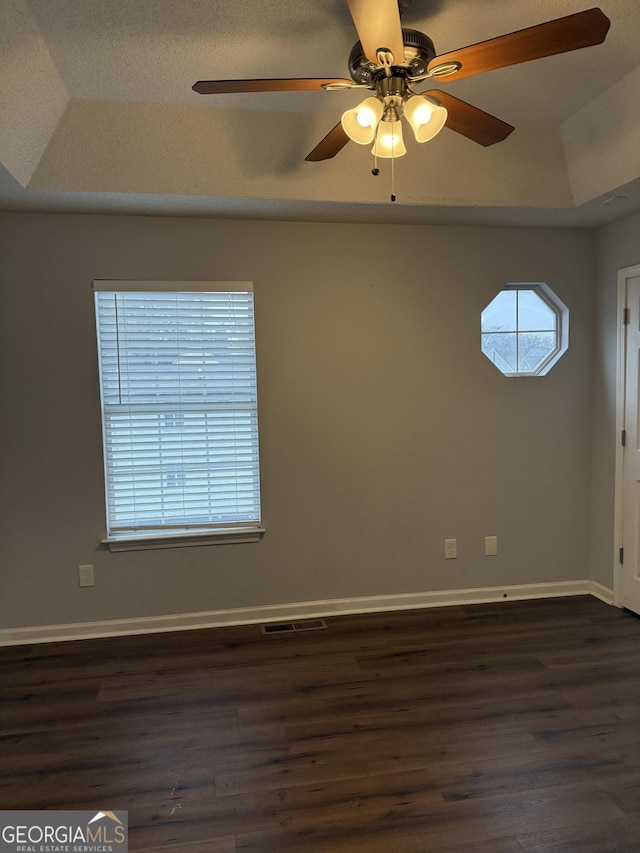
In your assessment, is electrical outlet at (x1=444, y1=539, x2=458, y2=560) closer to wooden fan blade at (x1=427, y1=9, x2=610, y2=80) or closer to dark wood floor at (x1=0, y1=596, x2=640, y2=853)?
dark wood floor at (x1=0, y1=596, x2=640, y2=853)

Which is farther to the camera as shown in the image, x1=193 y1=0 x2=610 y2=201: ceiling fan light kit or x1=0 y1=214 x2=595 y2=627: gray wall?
x1=0 y1=214 x2=595 y2=627: gray wall

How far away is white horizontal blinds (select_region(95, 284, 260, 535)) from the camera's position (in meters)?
3.30

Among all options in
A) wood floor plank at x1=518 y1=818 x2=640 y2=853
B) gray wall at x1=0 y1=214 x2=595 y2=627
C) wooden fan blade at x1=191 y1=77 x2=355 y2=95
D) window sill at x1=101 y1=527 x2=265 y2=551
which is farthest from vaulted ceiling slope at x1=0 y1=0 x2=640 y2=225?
wood floor plank at x1=518 y1=818 x2=640 y2=853

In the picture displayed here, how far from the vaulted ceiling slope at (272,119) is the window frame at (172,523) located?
1.33 ft

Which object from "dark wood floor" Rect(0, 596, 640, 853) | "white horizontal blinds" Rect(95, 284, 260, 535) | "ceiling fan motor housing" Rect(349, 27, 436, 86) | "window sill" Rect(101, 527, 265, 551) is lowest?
"dark wood floor" Rect(0, 596, 640, 853)

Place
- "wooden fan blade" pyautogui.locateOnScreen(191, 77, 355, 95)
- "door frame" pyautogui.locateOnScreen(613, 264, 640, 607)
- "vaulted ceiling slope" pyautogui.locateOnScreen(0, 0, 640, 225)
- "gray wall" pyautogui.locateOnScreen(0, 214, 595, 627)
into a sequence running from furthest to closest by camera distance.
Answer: "door frame" pyautogui.locateOnScreen(613, 264, 640, 607) → "gray wall" pyautogui.locateOnScreen(0, 214, 595, 627) → "vaulted ceiling slope" pyautogui.locateOnScreen(0, 0, 640, 225) → "wooden fan blade" pyautogui.locateOnScreen(191, 77, 355, 95)

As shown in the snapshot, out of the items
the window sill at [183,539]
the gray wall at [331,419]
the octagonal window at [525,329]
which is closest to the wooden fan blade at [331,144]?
the gray wall at [331,419]

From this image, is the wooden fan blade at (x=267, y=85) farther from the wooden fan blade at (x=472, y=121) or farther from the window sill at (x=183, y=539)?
the window sill at (x=183, y=539)

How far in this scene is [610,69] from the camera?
96.5 inches

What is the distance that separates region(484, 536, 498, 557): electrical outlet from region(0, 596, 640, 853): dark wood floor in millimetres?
461

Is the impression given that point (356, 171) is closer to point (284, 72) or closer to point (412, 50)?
point (284, 72)

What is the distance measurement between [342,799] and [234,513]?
1.78 m

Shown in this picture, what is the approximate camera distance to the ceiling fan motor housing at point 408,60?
1.76 m

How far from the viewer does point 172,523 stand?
11.1 ft
